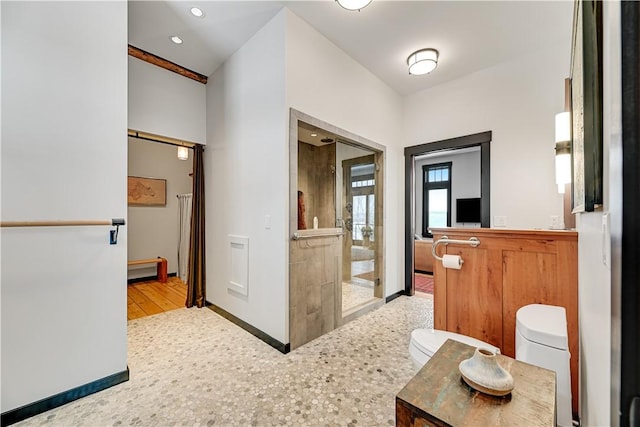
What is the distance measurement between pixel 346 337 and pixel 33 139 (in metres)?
2.88

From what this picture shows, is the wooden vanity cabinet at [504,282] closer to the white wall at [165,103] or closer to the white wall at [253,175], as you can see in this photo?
the white wall at [253,175]

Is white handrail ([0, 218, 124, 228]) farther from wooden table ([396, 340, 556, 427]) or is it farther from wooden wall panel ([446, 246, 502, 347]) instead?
wooden wall panel ([446, 246, 502, 347])

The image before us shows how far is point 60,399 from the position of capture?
5.52 feet

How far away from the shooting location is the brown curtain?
3473mm

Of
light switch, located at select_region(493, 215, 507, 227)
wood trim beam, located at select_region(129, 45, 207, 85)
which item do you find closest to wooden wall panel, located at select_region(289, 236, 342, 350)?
light switch, located at select_region(493, 215, 507, 227)

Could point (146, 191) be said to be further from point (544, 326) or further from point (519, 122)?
point (519, 122)

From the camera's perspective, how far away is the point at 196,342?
249 centimetres

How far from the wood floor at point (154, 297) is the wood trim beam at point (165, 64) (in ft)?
9.89

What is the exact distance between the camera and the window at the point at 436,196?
282 inches

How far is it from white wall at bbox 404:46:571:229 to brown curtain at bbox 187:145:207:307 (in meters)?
3.45

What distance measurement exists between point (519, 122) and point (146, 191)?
5.86m

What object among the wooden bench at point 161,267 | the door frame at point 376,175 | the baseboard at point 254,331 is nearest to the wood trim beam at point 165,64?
the door frame at point 376,175

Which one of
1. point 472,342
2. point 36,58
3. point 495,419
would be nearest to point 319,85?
point 36,58

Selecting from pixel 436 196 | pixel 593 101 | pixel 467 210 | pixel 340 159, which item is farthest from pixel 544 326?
pixel 436 196
